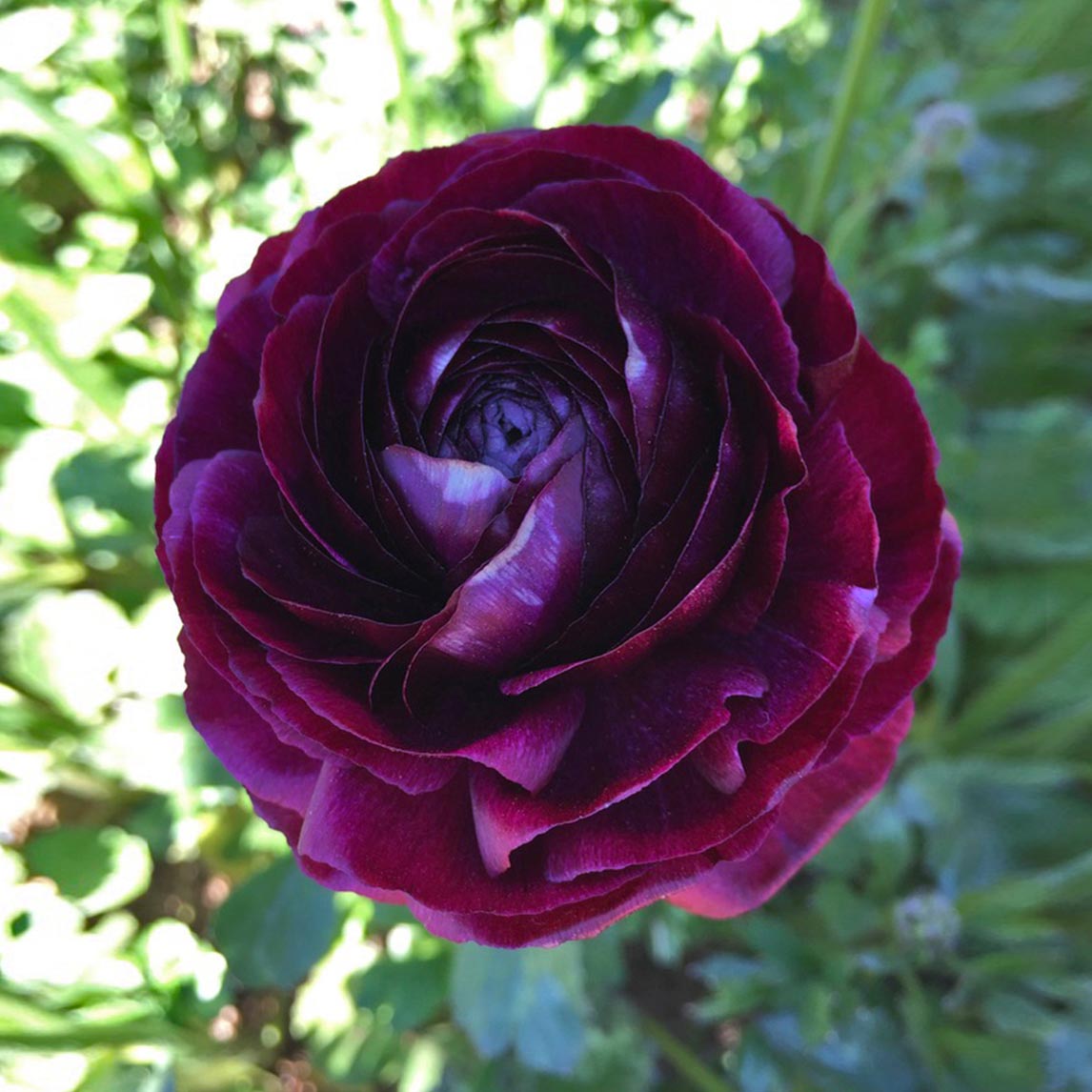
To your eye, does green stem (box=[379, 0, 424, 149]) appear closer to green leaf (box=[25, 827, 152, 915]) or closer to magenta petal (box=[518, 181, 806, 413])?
magenta petal (box=[518, 181, 806, 413])

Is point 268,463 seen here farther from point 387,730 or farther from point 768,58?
point 768,58

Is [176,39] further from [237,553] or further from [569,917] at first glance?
[569,917]

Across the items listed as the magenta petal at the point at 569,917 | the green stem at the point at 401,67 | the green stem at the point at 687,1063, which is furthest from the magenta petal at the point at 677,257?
the green stem at the point at 687,1063

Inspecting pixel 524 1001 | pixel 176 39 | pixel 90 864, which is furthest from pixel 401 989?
pixel 176 39

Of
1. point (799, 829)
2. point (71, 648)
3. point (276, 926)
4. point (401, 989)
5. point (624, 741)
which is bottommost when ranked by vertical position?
point (401, 989)

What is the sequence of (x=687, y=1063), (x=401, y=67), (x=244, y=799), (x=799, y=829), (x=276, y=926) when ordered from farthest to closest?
1. (x=687, y=1063)
2. (x=244, y=799)
3. (x=276, y=926)
4. (x=401, y=67)
5. (x=799, y=829)

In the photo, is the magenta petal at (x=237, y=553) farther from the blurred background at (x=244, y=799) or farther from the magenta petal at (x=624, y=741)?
the blurred background at (x=244, y=799)
